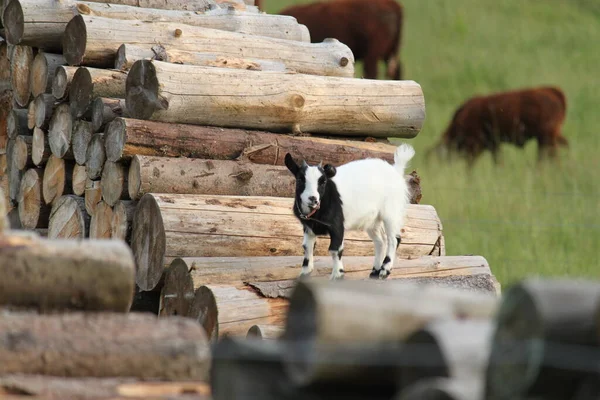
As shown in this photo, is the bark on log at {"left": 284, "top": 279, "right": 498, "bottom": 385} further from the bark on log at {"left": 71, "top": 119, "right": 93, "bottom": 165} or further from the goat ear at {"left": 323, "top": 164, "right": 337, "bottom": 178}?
the bark on log at {"left": 71, "top": 119, "right": 93, "bottom": 165}

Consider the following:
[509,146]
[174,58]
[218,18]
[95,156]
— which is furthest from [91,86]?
[509,146]

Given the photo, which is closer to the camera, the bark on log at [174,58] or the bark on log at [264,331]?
the bark on log at [264,331]

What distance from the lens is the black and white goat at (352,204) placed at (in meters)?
5.98

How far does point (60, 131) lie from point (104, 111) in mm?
688

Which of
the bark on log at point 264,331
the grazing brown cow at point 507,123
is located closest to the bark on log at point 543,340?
the bark on log at point 264,331

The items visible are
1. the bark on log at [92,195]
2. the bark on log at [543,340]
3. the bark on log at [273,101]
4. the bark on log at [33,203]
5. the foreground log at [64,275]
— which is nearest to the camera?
the bark on log at [543,340]

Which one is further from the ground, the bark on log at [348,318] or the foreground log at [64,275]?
the bark on log at [348,318]

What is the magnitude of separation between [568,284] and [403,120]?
534 cm

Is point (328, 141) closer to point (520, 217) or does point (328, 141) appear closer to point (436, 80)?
point (520, 217)

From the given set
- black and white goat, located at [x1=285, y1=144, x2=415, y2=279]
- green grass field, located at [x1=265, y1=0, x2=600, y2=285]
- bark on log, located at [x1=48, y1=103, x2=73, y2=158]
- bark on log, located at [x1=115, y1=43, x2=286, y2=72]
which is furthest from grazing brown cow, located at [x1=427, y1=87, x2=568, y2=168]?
black and white goat, located at [x1=285, y1=144, x2=415, y2=279]

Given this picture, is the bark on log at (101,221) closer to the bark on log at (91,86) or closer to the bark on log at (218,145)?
the bark on log at (218,145)

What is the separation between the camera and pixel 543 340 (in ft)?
7.67

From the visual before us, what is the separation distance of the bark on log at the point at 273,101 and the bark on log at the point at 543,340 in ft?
15.3

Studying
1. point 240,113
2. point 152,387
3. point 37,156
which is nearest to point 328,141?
point 240,113
